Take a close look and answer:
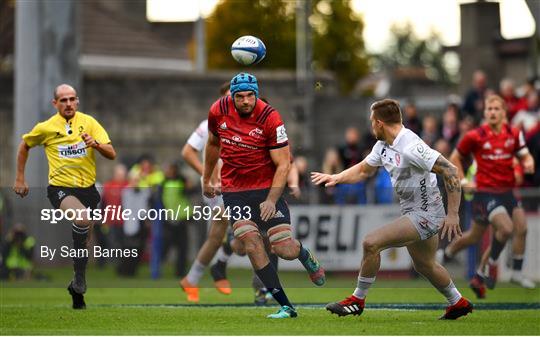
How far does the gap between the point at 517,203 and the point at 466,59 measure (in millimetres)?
19153

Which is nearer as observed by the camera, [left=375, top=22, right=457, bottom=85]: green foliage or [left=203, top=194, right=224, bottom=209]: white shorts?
[left=203, top=194, right=224, bottom=209]: white shorts

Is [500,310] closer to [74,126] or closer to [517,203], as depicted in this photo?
[517,203]

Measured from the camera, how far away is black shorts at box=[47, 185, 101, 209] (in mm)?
15727

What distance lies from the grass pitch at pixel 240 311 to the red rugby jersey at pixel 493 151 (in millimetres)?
1401

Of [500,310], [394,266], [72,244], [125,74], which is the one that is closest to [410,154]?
[500,310]

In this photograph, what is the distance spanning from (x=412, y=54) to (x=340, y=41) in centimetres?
4841

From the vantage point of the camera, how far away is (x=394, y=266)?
21.1 m

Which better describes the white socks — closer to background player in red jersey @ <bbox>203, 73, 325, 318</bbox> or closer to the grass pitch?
the grass pitch

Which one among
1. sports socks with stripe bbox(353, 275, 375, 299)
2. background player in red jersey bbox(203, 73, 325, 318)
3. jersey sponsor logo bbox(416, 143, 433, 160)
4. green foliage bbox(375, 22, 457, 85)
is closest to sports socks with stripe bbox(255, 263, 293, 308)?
background player in red jersey bbox(203, 73, 325, 318)

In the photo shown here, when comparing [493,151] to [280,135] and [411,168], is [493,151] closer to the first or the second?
[411,168]

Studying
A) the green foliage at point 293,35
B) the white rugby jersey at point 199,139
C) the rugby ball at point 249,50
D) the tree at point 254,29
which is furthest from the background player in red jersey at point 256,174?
the green foliage at point 293,35

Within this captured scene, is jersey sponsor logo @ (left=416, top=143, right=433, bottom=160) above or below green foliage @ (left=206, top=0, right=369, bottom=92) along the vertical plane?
below

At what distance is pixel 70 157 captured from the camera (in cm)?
1588

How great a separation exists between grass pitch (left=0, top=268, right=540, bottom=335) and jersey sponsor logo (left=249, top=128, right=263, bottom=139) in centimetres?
173
